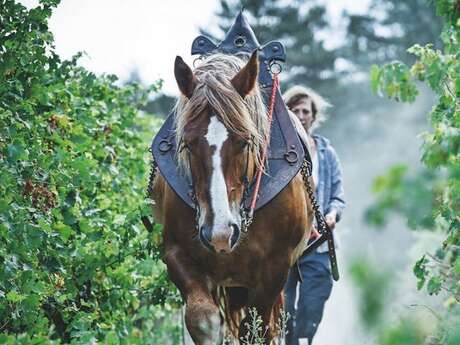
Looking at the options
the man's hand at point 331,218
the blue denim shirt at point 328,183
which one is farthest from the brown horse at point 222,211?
the blue denim shirt at point 328,183

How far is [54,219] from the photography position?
4742 mm

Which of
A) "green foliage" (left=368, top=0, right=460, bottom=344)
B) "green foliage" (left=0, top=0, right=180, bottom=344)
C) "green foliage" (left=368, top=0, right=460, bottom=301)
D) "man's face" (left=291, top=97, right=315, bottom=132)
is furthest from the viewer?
"man's face" (left=291, top=97, right=315, bottom=132)

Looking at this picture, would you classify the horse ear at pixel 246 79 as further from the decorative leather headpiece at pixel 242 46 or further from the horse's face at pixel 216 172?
the decorative leather headpiece at pixel 242 46

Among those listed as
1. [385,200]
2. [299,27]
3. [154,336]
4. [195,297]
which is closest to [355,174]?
[299,27]

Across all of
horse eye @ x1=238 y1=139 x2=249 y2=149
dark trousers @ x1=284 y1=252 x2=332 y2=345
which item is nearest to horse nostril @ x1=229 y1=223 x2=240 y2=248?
horse eye @ x1=238 y1=139 x2=249 y2=149

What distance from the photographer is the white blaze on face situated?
4137 mm

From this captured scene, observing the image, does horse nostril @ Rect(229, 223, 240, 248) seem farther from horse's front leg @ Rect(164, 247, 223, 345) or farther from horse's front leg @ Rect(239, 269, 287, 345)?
horse's front leg @ Rect(239, 269, 287, 345)

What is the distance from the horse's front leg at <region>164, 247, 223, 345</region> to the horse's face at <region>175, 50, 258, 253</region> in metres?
0.40

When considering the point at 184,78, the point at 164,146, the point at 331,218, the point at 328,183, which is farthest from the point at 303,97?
the point at 184,78

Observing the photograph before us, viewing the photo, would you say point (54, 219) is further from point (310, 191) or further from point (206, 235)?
point (310, 191)

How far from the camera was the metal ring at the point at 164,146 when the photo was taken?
496 centimetres

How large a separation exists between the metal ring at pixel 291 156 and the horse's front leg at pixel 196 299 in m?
0.79

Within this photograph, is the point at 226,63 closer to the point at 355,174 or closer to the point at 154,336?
the point at 154,336

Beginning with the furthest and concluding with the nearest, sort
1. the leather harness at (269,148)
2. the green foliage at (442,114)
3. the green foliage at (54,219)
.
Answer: the leather harness at (269,148), the green foliage at (54,219), the green foliage at (442,114)
